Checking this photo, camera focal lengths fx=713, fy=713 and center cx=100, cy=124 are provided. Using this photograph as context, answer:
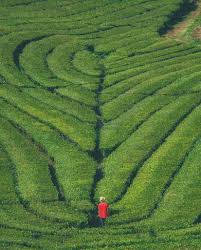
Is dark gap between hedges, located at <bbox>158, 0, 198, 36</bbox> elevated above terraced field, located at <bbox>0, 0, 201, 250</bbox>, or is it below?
below

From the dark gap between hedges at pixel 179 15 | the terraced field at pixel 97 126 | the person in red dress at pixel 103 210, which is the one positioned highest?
the person in red dress at pixel 103 210

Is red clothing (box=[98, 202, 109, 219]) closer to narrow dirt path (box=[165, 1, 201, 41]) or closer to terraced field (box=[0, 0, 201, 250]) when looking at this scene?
terraced field (box=[0, 0, 201, 250])

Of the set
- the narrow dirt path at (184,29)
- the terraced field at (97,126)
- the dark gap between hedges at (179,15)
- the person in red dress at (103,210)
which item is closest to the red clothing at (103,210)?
the person in red dress at (103,210)

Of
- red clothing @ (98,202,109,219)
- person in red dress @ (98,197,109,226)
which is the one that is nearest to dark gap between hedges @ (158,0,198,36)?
person in red dress @ (98,197,109,226)

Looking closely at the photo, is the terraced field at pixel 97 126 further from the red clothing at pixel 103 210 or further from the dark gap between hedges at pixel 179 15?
the red clothing at pixel 103 210

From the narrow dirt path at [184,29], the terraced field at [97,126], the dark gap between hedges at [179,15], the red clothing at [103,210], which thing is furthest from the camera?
the dark gap between hedges at [179,15]

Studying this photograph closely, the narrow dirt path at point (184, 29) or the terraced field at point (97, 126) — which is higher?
the terraced field at point (97, 126)

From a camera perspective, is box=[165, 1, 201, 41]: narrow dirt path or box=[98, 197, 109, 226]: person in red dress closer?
box=[98, 197, 109, 226]: person in red dress
